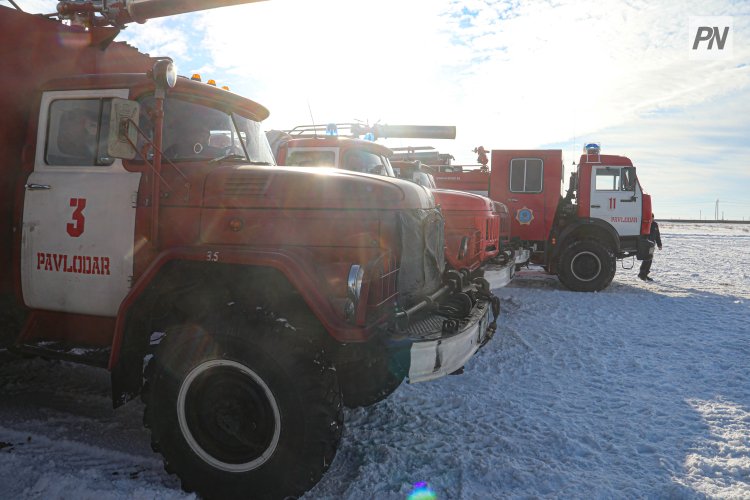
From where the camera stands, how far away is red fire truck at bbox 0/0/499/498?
8.75 feet

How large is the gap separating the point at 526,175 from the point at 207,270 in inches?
367

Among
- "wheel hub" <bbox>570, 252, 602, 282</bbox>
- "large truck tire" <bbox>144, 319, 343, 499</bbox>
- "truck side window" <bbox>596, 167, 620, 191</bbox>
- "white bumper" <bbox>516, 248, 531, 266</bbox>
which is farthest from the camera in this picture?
"truck side window" <bbox>596, 167, 620, 191</bbox>

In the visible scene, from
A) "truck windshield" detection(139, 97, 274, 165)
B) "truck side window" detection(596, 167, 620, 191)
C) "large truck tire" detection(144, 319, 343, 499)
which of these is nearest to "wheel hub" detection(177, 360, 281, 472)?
"large truck tire" detection(144, 319, 343, 499)

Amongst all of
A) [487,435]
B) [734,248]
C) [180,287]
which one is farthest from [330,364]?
[734,248]

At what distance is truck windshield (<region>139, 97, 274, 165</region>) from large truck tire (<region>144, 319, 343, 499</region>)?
125cm

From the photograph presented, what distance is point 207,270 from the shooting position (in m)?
2.98

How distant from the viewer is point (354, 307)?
8.91 feet

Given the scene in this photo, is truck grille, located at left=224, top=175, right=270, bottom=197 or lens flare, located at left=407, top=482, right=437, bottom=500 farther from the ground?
truck grille, located at left=224, top=175, right=270, bottom=197

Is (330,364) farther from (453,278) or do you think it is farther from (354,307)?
(453,278)

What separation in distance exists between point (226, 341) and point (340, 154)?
12.5ft

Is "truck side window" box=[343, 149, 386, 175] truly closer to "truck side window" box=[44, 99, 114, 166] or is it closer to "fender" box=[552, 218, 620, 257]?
"truck side window" box=[44, 99, 114, 166]

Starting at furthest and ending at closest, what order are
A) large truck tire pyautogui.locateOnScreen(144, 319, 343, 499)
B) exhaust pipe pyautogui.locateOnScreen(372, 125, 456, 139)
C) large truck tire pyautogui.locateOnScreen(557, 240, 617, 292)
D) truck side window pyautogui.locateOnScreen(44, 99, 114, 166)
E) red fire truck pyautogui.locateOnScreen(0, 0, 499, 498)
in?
exhaust pipe pyautogui.locateOnScreen(372, 125, 456, 139)
large truck tire pyautogui.locateOnScreen(557, 240, 617, 292)
truck side window pyautogui.locateOnScreen(44, 99, 114, 166)
red fire truck pyautogui.locateOnScreen(0, 0, 499, 498)
large truck tire pyautogui.locateOnScreen(144, 319, 343, 499)

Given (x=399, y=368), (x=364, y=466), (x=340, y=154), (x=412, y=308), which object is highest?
(x=340, y=154)

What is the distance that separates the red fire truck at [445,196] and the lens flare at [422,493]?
9.33 ft
